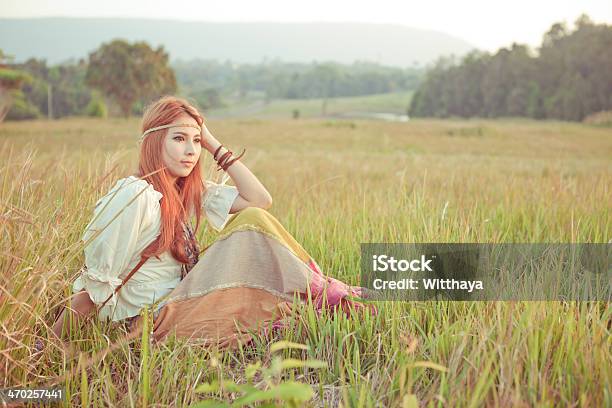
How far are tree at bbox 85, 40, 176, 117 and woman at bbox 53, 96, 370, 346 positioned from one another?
4044 centimetres

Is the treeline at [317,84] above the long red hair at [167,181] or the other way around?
above

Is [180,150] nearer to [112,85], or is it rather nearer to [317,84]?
[112,85]

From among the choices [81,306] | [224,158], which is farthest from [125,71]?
[81,306]

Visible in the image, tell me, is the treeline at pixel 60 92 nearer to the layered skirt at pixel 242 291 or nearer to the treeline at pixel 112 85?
the treeline at pixel 112 85

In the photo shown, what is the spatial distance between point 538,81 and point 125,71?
104ft

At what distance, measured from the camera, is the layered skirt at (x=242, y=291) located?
6.99ft

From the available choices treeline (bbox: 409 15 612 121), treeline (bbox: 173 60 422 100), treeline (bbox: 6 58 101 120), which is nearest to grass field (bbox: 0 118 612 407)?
treeline (bbox: 409 15 612 121)

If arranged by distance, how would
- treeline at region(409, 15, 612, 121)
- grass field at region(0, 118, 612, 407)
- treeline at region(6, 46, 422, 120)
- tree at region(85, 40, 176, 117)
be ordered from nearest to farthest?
grass field at region(0, 118, 612, 407), treeline at region(409, 15, 612, 121), tree at region(85, 40, 176, 117), treeline at region(6, 46, 422, 120)

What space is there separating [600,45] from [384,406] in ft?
139

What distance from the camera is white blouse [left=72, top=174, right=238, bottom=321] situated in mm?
2074

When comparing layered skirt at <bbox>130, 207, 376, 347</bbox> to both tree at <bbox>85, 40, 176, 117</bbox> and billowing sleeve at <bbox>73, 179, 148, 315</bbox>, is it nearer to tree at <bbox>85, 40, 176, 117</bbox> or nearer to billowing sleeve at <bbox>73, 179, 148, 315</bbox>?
billowing sleeve at <bbox>73, 179, 148, 315</bbox>

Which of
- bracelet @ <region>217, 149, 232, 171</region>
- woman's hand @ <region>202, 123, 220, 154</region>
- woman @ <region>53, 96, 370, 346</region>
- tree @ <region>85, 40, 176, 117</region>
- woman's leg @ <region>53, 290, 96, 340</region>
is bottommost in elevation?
woman's leg @ <region>53, 290, 96, 340</region>

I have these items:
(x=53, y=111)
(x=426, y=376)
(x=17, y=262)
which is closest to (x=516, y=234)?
(x=426, y=376)

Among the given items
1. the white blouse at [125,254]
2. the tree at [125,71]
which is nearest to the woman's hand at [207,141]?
the white blouse at [125,254]
